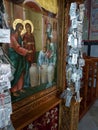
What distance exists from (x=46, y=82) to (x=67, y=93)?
0.93 feet

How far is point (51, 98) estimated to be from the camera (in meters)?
1.50

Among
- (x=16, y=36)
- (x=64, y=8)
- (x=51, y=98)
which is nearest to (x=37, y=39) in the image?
(x=16, y=36)

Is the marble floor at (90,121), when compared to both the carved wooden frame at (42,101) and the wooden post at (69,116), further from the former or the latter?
the carved wooden frame at (42,101)

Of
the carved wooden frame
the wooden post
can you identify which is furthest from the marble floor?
the carved wooden frame

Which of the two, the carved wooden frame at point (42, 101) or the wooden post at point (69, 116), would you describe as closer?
the carved wooden frame at point (42, 101)

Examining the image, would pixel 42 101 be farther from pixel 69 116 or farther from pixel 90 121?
pixel 90 121

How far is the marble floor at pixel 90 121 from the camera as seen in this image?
2.34m

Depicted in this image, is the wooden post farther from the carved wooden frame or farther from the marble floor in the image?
the marble floor

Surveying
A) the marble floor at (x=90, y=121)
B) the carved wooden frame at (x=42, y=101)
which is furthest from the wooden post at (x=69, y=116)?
the marble floor at (x=90, y=121)

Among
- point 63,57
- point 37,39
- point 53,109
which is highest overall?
point 37,39

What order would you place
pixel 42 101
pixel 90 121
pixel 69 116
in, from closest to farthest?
pixel 42 101, pixel 69 116, pixel 90 121

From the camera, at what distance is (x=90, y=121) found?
8.30 ft

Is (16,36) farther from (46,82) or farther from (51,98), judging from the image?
(51,98)

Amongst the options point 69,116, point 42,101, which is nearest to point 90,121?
point 69,116
